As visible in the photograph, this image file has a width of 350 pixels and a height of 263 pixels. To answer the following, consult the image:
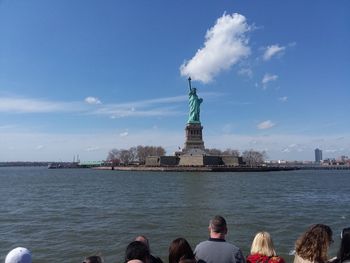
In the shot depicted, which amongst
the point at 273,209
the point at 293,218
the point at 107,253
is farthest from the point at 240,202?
the point at 107,253

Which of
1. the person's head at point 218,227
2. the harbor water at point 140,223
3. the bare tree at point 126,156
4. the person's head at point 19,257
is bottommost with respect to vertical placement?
the harbor water at point 140,223

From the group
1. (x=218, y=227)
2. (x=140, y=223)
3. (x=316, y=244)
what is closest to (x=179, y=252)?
(x=218, y=227)

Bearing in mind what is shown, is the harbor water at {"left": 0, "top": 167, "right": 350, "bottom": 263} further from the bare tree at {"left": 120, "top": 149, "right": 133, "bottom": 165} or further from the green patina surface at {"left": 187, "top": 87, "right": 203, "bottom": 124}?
the bare tree at {"left": 120, "top": 149, "right": 133, "bottom": 165}

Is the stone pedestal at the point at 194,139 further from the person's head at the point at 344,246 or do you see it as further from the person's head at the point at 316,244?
the person's head at the point at 344,246

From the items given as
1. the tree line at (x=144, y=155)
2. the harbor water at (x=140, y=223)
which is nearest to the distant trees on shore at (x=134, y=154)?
the tree line at (x=144, y=155)

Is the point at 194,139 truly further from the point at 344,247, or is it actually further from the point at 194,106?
the point at 344,247

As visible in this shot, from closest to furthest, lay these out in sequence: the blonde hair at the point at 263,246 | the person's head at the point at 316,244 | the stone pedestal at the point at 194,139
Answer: the person's head at the point at 316,244 < the blonde hair at the point at 263,246 < the stone pedestal at the point at 194,139

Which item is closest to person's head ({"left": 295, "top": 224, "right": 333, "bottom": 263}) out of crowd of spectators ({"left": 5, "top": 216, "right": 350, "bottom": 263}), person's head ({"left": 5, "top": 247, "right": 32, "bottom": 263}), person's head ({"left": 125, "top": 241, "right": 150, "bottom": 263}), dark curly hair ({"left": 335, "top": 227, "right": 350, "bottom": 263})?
crowd of spectators ({"left": 5, "top": 216, "right": 350, "bottom": 263})

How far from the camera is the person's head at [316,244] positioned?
404 cm

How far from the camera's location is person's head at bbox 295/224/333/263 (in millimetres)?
4043

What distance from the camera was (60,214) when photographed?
779 inches

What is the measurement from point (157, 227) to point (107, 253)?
4.14m

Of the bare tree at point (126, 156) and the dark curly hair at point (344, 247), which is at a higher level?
the bare tree at point (126, 156)

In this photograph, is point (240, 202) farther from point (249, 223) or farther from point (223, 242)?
point (223, 242)
